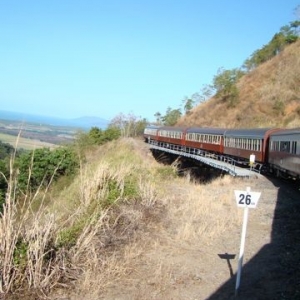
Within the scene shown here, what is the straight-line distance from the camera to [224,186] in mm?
18734

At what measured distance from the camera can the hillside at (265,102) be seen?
2201 inches

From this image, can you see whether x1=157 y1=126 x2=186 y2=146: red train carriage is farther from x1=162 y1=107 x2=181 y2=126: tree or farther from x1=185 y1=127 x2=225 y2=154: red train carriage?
x1=162 y1=107 x2=181 y2=126: tree

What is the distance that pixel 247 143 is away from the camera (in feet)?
95.1

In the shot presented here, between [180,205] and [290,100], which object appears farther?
[290,100]

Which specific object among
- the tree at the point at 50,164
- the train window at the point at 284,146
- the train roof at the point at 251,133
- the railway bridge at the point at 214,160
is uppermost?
the train roof at the point at 251,133

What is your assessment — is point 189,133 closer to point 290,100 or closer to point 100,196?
point 290,100

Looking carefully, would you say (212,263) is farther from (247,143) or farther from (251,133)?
(251,133)

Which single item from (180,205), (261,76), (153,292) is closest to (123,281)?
(153,292)

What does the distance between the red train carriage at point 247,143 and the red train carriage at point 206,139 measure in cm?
144

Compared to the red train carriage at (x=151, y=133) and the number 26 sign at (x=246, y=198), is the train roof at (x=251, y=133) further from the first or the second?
the red train carriage at (x=151, y=133)

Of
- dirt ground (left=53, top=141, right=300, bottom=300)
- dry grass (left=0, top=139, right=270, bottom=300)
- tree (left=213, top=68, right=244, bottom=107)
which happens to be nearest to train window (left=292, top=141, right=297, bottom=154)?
dry grass (left=0, top=139, right=270, bottom=300)

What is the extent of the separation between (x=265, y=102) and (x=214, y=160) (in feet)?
104

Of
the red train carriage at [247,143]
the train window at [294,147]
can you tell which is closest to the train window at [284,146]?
the train window at [294,147]

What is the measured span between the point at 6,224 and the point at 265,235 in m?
6.15
